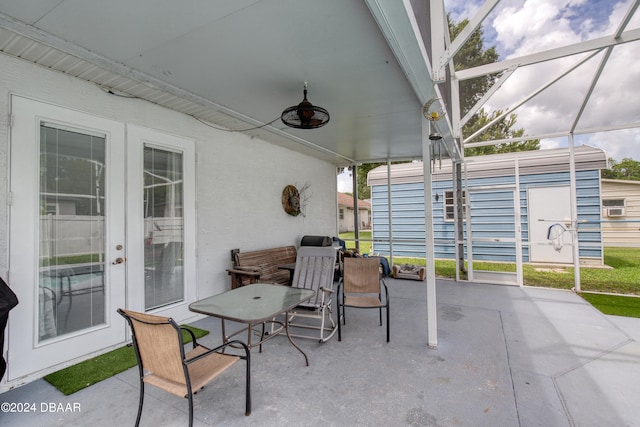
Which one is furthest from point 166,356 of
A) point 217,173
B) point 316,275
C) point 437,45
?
point 437,45

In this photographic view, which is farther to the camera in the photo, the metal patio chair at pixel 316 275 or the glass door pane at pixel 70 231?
the metal patio chair at pixel 316 275

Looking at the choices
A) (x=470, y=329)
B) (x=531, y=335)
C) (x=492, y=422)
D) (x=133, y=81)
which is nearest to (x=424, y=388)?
(x=492, y=422)

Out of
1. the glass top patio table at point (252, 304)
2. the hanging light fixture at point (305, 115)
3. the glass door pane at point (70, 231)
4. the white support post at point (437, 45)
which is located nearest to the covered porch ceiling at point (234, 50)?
the white support post at point (437, 45)

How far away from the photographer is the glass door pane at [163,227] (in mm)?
3385

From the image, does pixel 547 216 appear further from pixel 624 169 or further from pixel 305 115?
pixel 624 169

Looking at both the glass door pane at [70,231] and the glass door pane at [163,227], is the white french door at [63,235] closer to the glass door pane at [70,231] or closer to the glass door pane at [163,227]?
the glass door pane at [70,231]

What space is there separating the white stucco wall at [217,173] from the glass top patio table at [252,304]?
151 cm

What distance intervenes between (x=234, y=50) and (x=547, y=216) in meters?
8.09

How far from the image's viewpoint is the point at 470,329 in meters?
3.47

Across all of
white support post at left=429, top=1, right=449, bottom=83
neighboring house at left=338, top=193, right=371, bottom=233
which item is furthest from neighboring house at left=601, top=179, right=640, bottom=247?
neighboring house at left=338, top=193, right=371, bottom=233

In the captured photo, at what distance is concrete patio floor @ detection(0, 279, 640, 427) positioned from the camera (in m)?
1.96

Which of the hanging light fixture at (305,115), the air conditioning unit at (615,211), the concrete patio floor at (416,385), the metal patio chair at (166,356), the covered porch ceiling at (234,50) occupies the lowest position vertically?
the concrete patio floor at (416,385)

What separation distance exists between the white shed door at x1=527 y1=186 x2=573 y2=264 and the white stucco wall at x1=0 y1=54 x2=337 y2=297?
17.9 ft

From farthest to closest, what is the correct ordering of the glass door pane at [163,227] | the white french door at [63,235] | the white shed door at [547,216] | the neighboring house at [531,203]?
the white shed door at [547,216]
the neighboring house at [531,203]
the glass door pane at [163,227]
the white french door at [63,235]
